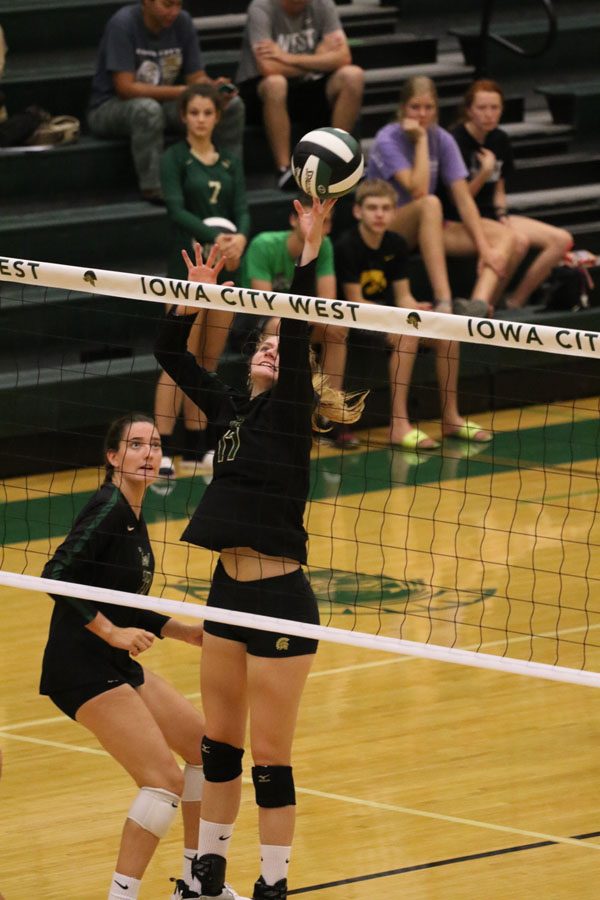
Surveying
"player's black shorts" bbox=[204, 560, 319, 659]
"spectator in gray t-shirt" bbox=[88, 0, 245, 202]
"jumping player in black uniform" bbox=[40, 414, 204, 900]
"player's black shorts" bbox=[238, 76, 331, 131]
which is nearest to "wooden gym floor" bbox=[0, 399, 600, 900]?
"jumping player in black uniform" bbox=[40, 414, 204, 900]

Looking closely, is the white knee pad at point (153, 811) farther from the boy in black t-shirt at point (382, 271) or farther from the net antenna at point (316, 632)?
the boy in black t-shirt at point (382, 271)

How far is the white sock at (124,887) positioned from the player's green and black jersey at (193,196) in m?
6.43

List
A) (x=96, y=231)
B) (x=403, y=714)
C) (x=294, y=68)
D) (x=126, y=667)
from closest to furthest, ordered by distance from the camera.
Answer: (x=126, y=667) → (x=403, y=714) → (x=96, y=231) → (x=294, y=68)

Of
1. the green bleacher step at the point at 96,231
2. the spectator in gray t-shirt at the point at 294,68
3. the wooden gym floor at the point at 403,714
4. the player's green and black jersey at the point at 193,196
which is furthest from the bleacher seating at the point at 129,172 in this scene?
the wooden gym floor at the point at 403,714

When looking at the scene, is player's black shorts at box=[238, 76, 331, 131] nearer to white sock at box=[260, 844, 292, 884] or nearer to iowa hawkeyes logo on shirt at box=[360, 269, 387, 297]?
iowa hawkeyes logo on shirt at box=[360, 269, 387, 297]

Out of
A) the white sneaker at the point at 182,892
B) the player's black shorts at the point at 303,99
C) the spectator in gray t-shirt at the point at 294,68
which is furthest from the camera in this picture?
the player's black shorts at the point at 303,99

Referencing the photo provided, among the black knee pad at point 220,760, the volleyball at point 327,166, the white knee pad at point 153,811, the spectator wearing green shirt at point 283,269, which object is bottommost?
the white knee pad at point 153,811

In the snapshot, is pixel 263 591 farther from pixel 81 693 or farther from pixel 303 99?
pixel 303 99

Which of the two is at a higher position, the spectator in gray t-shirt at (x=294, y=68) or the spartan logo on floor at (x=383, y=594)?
the spectator in gray t-shirt at (x=294, y=68)

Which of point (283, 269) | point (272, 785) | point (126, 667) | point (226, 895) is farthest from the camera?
point (283, 269)

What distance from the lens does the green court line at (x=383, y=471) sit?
32.6 feet

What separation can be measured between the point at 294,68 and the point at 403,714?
21.9 ft

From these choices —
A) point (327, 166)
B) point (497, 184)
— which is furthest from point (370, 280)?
point (327, 166)

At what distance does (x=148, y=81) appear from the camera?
1208cm
